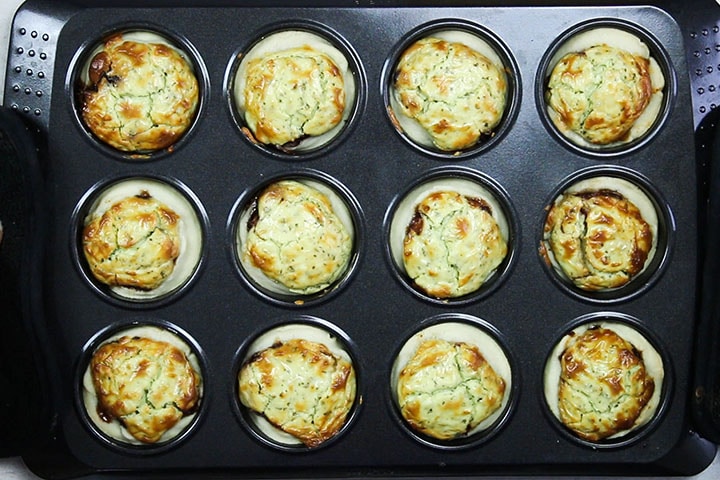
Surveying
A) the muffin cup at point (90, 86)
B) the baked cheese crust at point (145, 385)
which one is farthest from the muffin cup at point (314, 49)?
the baked cheese crust at point (145, 385)

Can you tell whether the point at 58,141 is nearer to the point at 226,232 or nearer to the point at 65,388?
the point at 226,232

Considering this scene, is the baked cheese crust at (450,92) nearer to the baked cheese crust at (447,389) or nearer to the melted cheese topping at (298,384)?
the baked cheese crust at (447,389)

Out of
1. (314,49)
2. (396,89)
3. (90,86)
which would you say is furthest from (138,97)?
(396,89)

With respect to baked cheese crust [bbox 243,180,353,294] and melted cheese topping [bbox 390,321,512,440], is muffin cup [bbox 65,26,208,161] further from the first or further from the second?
melted cheese topping [bbox 390,321,512,440]

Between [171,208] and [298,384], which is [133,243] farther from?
[298,384]

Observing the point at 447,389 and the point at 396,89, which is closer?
the point at 447,389

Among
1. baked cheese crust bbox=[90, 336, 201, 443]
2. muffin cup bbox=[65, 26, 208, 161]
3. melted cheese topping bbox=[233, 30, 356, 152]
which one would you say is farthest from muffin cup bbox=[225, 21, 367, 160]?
baked cheese crust bbox=[90, 336, 201, 443]
